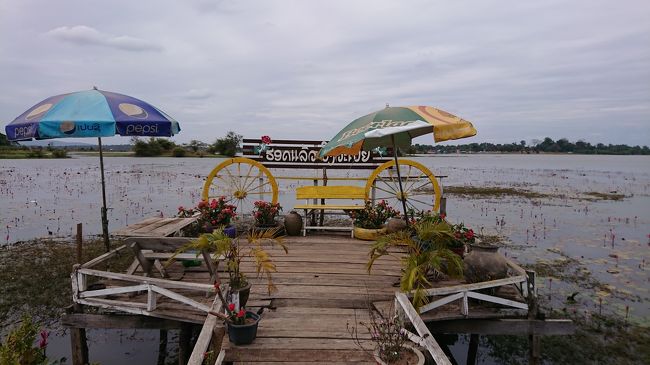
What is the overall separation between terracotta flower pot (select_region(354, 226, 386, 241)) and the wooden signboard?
187 cm

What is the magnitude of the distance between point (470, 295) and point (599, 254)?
8520mm

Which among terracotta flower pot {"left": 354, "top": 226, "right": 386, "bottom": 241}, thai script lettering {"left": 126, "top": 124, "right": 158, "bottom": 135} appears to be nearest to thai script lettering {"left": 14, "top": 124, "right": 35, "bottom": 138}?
thai script lettering {"left": 126, "top": 124, "right": 158, "bottom": 135}

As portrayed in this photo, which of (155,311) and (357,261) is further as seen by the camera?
(357,261)

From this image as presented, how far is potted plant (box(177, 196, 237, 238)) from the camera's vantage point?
7.30 m

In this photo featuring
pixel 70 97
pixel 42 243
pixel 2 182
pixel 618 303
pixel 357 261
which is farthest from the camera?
pixel 2 182

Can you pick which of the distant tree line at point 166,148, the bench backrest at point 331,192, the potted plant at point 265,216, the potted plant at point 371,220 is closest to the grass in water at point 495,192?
the bench backrest at point 331,192

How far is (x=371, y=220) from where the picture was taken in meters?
8.16

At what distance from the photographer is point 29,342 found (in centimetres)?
378

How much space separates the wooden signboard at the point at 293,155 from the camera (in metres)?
9.34

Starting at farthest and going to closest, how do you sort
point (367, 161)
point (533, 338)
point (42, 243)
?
point (42, 243) < point (367, 161) < point (533, 338)

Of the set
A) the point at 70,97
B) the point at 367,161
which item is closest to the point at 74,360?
the point at 70,97

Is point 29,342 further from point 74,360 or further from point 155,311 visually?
point 74,360

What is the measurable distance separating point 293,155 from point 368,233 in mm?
2649

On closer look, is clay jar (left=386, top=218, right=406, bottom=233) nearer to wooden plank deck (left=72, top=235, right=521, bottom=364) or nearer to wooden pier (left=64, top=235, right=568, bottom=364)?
wooden plank deck (left=72, top=235, right=521, bottom=364)
